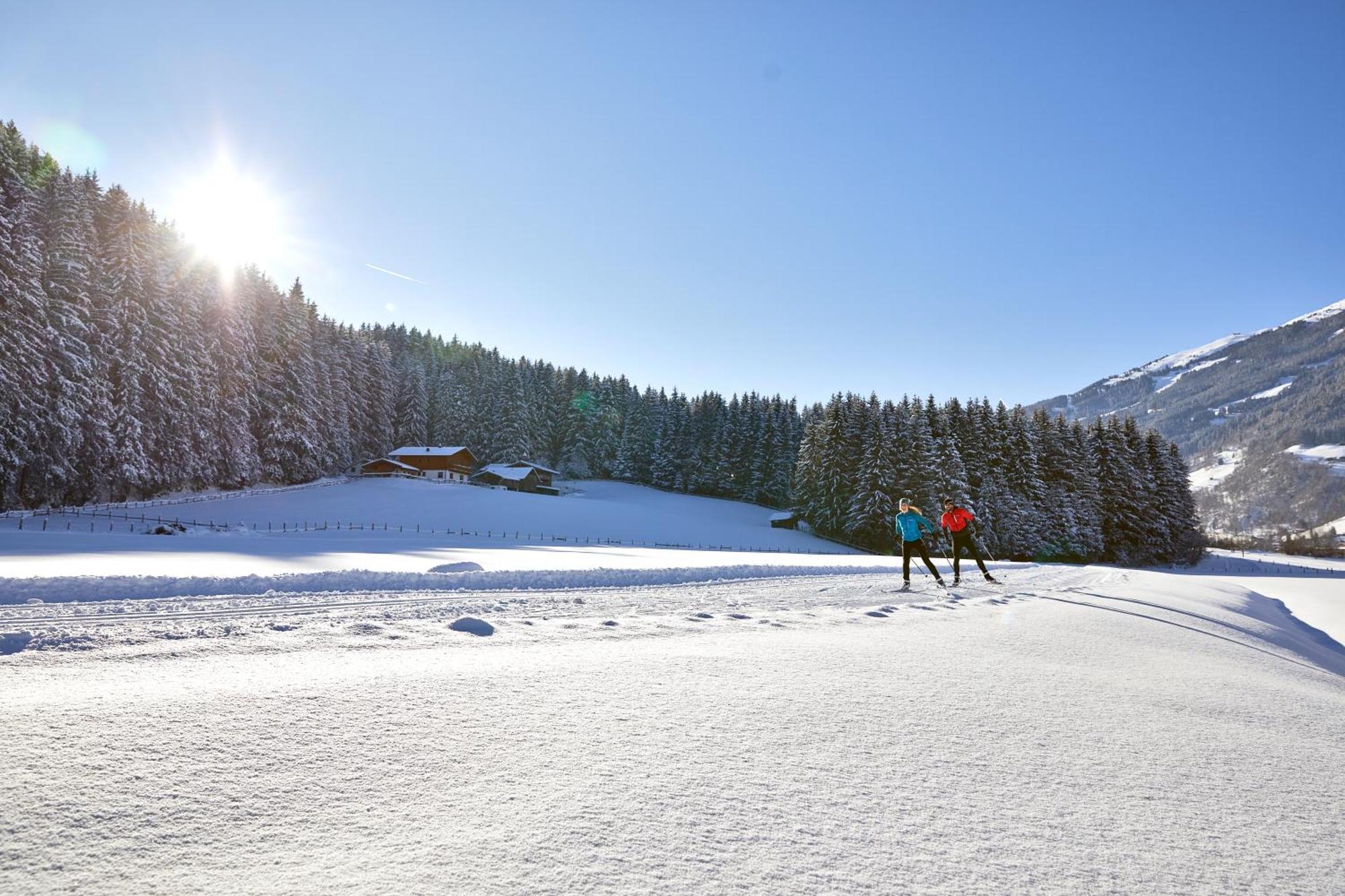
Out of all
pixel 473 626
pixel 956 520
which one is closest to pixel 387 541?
pixel 956 520

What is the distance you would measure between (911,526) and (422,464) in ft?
219

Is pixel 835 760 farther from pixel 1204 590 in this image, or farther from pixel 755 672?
pixel 1204 590

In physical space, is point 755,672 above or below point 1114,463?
below

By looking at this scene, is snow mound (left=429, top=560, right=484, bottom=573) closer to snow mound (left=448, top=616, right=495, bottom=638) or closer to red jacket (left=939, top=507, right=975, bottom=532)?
snow mound (left=448, top=616, right=495, bottom=638)

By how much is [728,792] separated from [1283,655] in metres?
7.80

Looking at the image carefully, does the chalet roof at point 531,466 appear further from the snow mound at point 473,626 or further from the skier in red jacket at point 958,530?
the snow mound at point 473,626

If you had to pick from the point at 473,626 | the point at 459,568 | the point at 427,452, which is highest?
the point at 427,452

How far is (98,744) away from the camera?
8.35 ft

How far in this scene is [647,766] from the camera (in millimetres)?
2627

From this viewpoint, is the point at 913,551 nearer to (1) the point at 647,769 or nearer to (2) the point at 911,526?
(2) the point at 911,526

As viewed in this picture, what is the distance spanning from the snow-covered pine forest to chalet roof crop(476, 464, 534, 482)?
34.8 feet

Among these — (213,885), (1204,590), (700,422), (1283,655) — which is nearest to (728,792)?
(213,885)

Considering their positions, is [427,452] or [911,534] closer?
[911,534]

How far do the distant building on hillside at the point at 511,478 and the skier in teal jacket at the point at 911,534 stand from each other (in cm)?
6169
